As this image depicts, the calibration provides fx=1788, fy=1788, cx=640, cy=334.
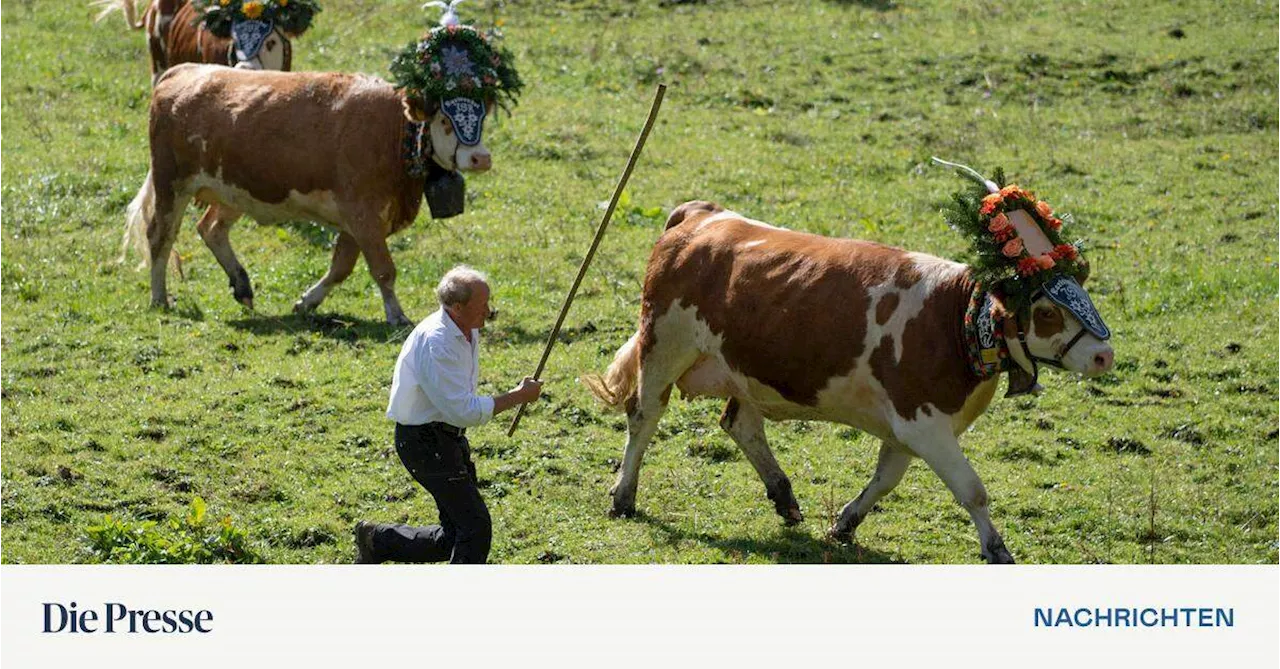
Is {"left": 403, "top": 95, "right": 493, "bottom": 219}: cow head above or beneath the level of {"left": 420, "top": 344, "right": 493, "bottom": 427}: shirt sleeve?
beneath

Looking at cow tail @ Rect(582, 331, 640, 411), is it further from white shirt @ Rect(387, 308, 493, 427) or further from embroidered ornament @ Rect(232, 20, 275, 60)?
embroidered ornament @ Rect(232, 20, 275, 60)

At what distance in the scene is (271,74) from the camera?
15.0m

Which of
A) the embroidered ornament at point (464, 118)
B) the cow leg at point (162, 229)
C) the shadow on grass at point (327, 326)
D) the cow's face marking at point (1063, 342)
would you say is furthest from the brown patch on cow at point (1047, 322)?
the cow leg at point (162, 229)

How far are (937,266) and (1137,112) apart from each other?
432 inches

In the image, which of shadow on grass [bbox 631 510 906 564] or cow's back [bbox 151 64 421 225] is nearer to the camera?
shadow on grass [bbox 631 510 906 564]

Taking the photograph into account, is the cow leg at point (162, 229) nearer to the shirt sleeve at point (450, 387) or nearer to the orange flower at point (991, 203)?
the shirt sleeve at point (450, 387)

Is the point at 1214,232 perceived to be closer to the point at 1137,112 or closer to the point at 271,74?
the point at 1137,112

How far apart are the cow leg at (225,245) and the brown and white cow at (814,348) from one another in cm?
486

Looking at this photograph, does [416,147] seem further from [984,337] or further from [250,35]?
[984,337]

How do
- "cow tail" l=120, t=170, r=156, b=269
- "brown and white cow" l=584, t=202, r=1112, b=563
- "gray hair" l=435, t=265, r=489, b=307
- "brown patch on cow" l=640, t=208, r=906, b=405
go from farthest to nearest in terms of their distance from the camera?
1. "cow tail" l=120, t=170, r=156, b=269
2. "brown patch on cow" l=640, t=208, r=906, b=405
3. "brown and white cow" l=584, t=202, r=1112, b=563
4. "gray hair" l=435, t=265, r=489, b=307

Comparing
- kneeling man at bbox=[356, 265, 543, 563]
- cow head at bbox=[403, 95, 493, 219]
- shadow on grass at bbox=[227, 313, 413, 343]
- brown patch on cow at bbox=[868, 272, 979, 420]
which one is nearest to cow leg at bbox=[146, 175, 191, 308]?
shadow on grass at bbox=[227, 313, 413, 343]

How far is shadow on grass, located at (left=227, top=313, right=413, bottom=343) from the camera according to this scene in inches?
553

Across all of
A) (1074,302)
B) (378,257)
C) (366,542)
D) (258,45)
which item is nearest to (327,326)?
(378,257)

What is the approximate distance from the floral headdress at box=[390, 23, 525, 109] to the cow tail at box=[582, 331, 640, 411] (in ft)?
11.6
